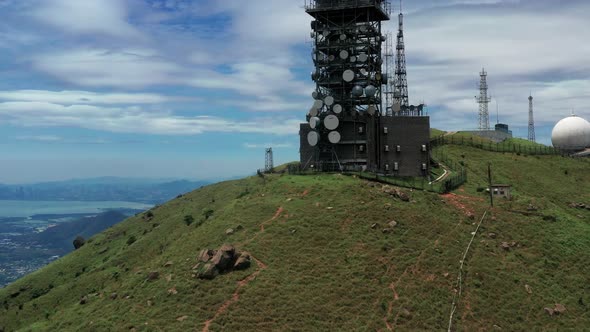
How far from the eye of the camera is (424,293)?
1576 inches

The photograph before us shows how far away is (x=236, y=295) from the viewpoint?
38.4 meters

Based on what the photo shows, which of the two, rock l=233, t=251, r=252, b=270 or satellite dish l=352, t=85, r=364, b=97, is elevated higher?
satellite dish l=352, t=85, r=364, b=97

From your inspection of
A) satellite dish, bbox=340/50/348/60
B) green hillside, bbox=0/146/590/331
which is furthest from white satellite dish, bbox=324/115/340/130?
satellite dish, bbox=340/50/348/60

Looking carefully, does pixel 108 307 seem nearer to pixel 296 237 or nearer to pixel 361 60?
pixel 296 237

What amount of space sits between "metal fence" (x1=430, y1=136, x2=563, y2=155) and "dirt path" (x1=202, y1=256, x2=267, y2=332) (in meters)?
60.3

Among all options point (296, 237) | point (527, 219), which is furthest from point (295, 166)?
point (527, 219)

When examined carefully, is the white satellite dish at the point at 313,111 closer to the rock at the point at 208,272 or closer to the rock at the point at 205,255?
the rock at the point at 205,255

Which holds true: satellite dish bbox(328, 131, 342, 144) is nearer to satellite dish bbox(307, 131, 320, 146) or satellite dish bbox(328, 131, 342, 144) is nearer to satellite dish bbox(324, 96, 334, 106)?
satellite dish bbox(307, 131, 320, 146)

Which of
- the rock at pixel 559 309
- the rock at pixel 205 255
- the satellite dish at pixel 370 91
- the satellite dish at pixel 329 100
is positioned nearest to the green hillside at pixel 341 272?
the rock at pixel 559 309

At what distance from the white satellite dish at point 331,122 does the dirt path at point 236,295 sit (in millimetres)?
27828

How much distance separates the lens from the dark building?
67.4m

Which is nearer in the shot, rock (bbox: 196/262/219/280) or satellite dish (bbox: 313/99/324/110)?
rock (bbox: 196/262/219/280)

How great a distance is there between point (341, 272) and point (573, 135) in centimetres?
7758

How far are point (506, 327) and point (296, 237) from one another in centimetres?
1841
